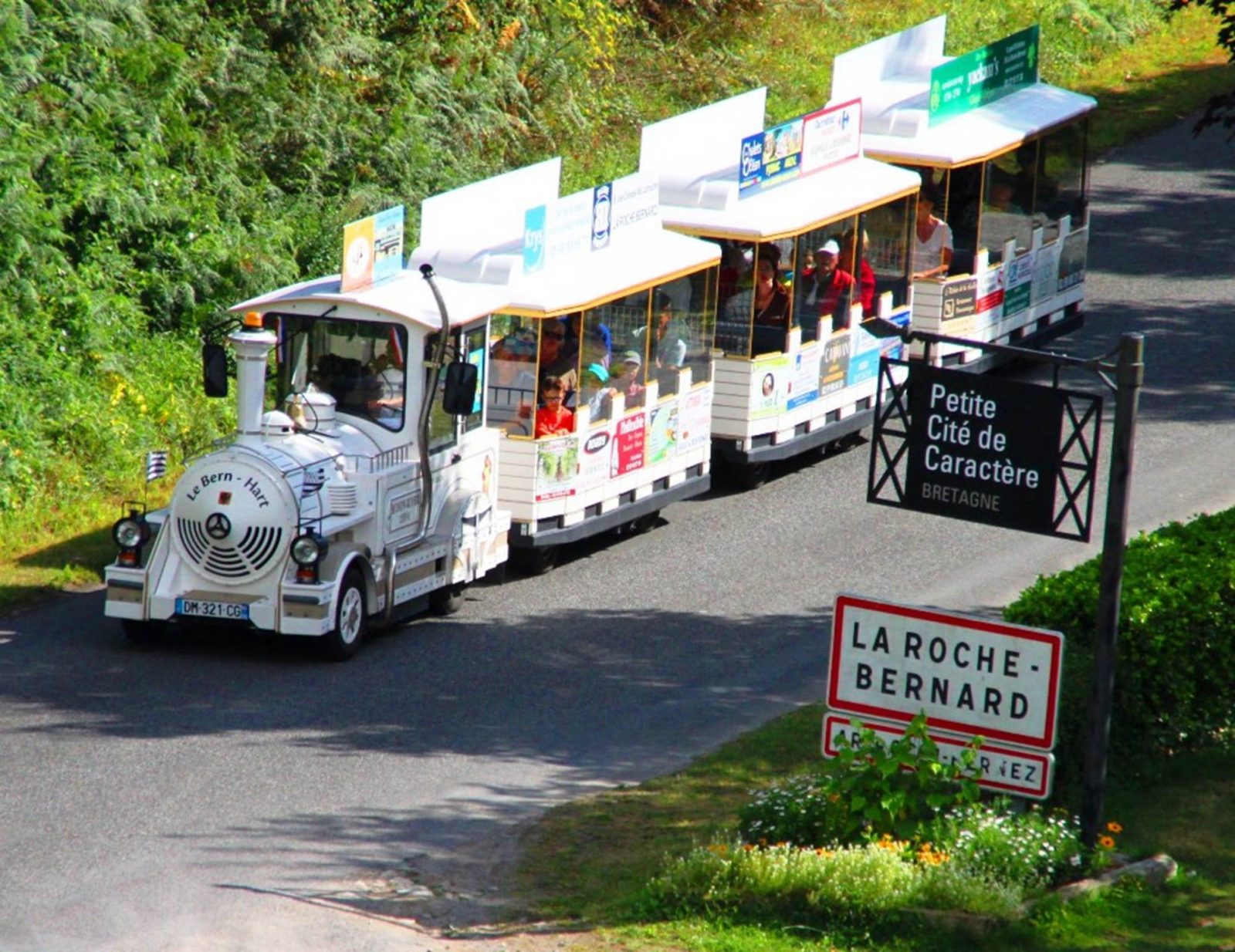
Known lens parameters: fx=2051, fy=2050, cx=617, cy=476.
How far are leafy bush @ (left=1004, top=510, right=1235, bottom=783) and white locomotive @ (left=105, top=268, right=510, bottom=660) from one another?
14.8ft

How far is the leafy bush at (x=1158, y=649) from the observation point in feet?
37.2

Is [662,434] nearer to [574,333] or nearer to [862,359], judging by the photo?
[574,333]

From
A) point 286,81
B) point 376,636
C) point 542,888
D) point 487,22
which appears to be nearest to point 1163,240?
point 487,22

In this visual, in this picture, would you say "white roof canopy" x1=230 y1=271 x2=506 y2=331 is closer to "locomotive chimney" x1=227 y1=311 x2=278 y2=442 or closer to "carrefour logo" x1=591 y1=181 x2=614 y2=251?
"locomotive chimney" x1=227 y1=311 x2=278 y2=442

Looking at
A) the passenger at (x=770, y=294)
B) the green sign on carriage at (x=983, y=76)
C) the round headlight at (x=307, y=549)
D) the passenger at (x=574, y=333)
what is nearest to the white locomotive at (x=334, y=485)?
the round headlight at (x=307, y=549)

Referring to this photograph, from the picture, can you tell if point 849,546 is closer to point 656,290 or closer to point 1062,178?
point 656,290

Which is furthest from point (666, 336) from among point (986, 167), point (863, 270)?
point (986, 167)

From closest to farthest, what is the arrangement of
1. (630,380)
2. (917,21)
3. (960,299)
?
(630,380) → (960,299) → (917,21)

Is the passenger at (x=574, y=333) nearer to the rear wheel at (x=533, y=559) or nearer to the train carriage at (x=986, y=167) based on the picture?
the rear wheel at (x=533, y=559)

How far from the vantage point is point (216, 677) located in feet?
43.8

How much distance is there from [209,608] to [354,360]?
6.89 feet

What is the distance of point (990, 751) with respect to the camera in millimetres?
10039

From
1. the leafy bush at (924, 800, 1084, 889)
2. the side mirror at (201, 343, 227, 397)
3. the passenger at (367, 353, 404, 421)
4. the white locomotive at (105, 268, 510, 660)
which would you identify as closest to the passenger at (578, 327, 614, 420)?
the white locomotive at (105, 268, 510, 660)

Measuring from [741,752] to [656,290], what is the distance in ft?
18.0
